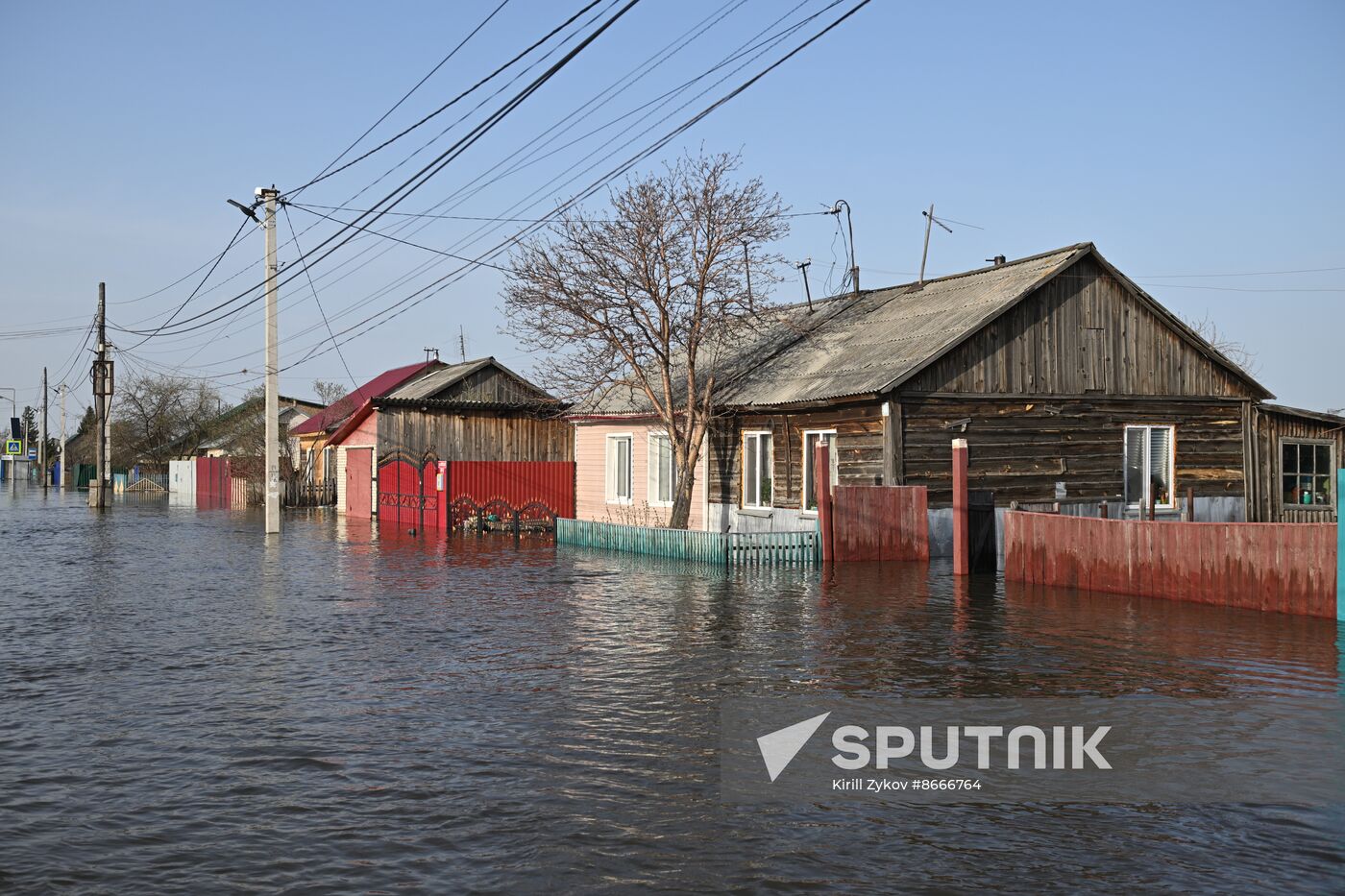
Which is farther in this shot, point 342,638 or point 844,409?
point 844,409

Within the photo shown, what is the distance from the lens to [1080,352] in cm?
2500

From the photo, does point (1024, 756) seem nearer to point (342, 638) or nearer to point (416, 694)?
Result: point (416, 694)

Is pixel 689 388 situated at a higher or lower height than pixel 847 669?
higher

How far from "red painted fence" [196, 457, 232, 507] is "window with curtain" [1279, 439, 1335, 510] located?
45264 mm

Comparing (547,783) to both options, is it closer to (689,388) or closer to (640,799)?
(640,799)

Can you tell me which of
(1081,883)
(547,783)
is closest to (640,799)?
(547,783)

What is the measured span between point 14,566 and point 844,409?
16578 mm

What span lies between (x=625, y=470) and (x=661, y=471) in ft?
7.41

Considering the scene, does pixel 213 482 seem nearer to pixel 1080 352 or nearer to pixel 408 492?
pixel 408 492

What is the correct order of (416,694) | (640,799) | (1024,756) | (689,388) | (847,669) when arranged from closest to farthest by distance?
1. (640,799)
2. (1024,756)
3. (416,694)
4. (847,669)
5. (689,388)

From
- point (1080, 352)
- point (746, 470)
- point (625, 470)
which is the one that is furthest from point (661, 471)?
point (1080, 352)

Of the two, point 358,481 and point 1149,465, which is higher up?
point 1149,465

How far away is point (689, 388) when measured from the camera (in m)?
27.0

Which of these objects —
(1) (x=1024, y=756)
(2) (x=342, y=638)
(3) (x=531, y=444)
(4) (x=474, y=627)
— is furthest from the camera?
(3) (x=531, y=444)
